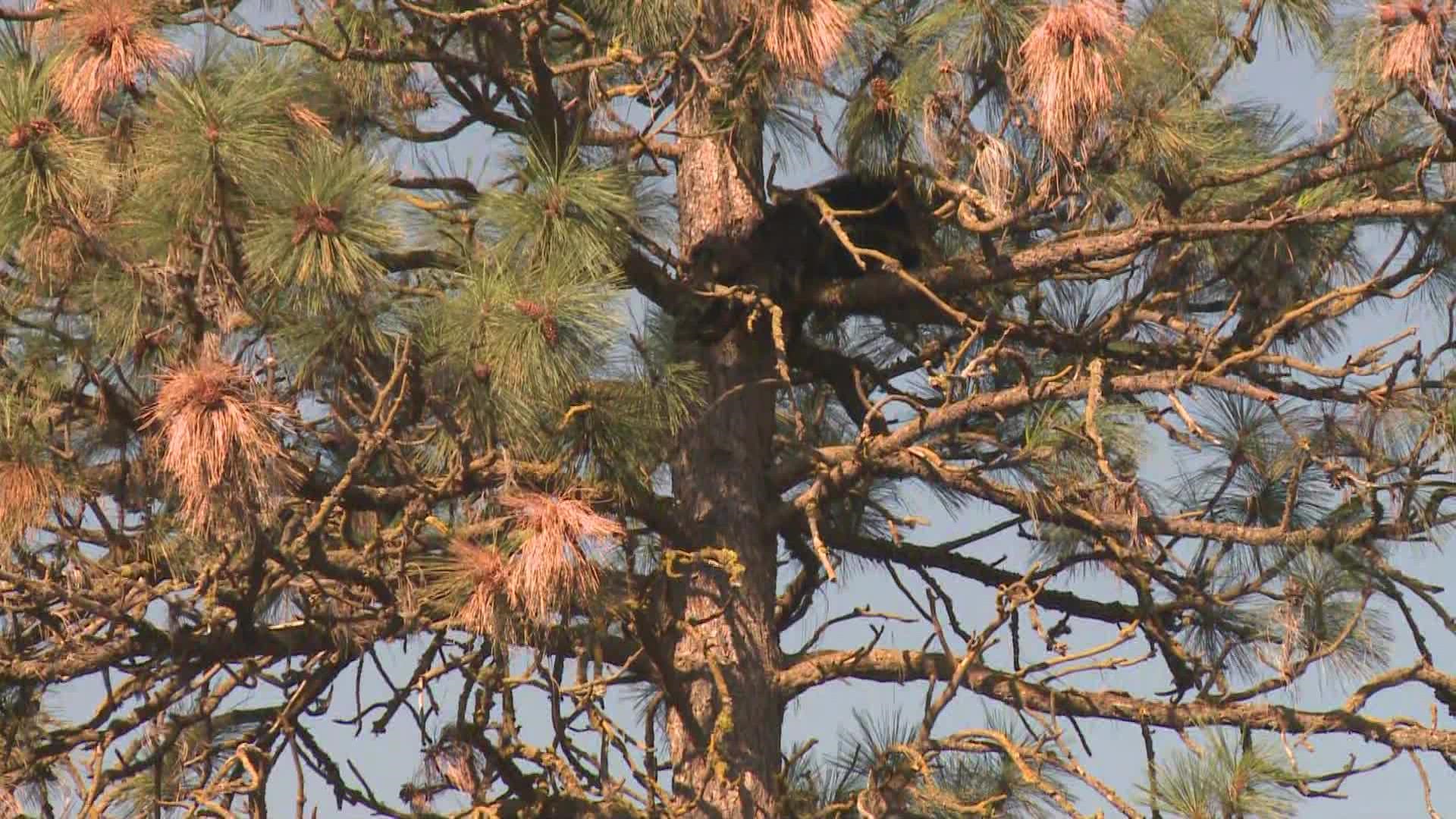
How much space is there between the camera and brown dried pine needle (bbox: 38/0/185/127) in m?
3.57

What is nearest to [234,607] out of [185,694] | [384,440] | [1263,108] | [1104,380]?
[185,694]

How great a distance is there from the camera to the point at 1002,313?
196 inches

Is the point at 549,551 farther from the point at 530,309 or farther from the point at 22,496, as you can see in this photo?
the point at 22,496

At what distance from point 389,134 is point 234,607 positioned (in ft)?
4.54

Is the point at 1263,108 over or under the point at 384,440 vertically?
over

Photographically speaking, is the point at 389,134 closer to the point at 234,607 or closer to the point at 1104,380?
the point at 234,607

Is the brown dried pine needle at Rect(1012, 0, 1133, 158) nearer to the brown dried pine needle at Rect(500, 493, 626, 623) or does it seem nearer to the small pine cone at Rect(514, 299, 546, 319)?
the small pine cone at Rect(514, 299, 546, 319)

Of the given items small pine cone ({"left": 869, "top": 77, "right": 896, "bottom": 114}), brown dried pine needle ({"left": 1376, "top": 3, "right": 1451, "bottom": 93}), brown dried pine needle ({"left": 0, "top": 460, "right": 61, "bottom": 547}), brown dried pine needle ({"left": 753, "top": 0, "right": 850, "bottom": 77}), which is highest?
small pine cone ({"left": 869, "top": 77, "right": 896, "bottom": 114})

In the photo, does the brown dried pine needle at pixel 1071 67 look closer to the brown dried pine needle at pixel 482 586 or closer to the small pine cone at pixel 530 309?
the small pine cone at pixel 530 309

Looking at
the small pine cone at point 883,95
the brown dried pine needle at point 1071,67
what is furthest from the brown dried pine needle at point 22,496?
the brown dried pine needle at point 1071,67

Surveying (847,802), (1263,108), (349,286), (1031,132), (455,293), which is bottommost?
(847,802)

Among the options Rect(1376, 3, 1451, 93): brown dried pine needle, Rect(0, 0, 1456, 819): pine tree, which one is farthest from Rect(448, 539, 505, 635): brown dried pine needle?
Rect(1376, 3, 1451, 93): brown dried pine needle

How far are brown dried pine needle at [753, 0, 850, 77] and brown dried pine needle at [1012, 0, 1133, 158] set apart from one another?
35 centimetres

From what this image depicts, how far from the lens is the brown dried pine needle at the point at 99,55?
3.57 metres
